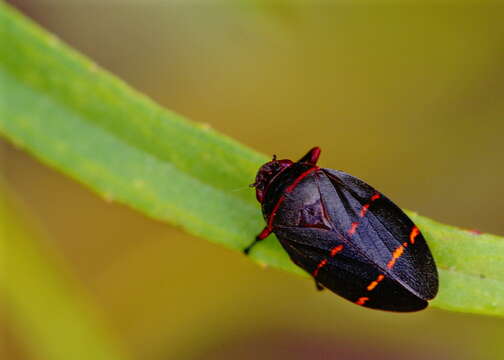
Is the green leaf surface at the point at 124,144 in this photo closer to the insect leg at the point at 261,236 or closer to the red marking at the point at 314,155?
the insect leg at the point at 261,236

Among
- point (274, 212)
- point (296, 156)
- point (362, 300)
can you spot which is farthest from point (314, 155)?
point (296, 156)

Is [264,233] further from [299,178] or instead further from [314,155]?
[314,155]

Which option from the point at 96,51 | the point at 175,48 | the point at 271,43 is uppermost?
the point at 271,43

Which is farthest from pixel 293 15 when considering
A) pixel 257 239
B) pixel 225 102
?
pixel 257 239

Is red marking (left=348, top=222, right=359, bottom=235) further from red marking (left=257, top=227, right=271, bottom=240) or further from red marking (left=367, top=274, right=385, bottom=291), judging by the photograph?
red marking (left=257, top=227, right=271, bottom=240)

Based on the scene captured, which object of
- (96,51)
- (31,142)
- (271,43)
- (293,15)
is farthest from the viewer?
(96,51)

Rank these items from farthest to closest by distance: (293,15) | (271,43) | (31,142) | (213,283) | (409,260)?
(271,43)
(213,283)
(293,15)
(31,142)
(409,260)

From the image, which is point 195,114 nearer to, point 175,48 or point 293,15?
point 175,48
